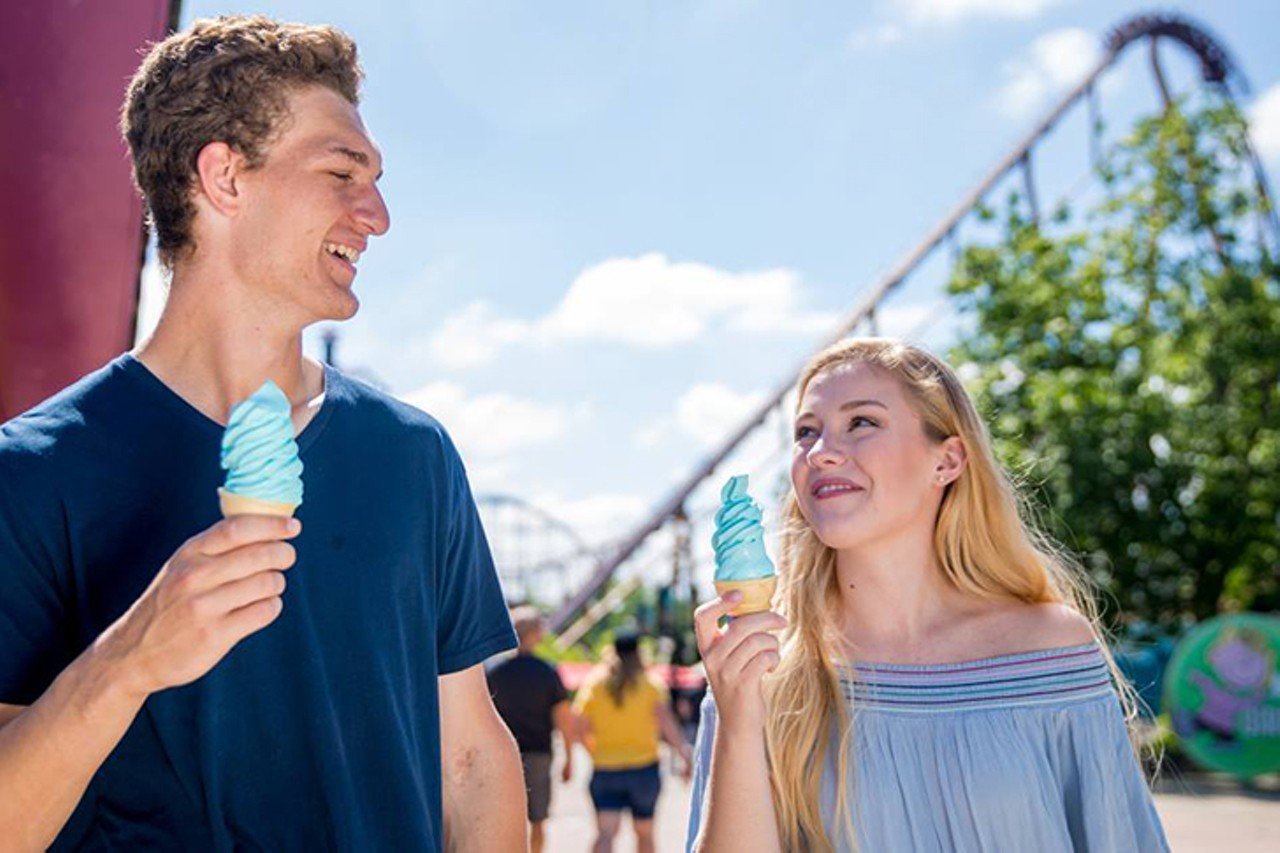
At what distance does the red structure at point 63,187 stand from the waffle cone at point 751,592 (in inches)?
49.4

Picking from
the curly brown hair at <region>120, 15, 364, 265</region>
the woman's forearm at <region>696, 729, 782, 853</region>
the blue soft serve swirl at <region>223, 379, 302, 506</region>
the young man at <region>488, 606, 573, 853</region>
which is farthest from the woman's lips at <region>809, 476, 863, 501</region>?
the young man at <region>488, 606, 573, 853</region>

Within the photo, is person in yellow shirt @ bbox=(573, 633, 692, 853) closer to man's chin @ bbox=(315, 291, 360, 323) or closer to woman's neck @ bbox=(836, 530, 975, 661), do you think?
woman's neck @ bbox=(836, 530, 975, 661)

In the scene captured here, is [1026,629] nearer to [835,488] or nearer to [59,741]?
[835,488]

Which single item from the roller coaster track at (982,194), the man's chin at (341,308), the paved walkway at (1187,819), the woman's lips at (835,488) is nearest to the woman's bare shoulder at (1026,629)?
the woman's lips at (835,488)

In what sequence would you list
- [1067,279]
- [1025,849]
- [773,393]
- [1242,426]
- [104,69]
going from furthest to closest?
[773,393], [1067,279], [1242,426], [1025,849], [104,69]

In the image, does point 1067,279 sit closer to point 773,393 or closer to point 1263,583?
point 1263,583

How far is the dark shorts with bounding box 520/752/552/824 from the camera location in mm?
9578

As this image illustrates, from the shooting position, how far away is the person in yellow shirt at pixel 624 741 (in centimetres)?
984

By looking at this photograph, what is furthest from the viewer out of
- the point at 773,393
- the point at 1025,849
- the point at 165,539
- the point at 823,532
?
the point at 773,393

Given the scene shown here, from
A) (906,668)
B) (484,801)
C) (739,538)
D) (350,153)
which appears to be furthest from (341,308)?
(906,668)

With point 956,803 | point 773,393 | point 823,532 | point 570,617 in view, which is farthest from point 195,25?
point 570,617

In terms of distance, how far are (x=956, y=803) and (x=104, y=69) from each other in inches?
86.4

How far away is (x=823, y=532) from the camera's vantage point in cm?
310

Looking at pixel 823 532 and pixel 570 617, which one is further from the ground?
pixel 570 617
